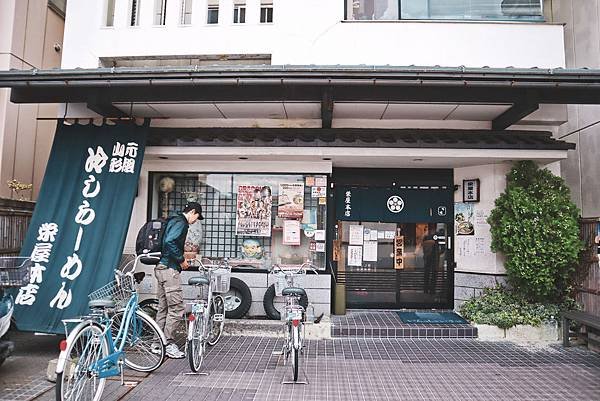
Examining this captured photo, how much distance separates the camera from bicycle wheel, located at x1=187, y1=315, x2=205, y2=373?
485cm

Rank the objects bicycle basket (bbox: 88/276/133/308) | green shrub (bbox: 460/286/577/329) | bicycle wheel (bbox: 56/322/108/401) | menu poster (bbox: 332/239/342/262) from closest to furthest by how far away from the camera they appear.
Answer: bicycle wheel (bbox: 56/322/108/401) < bicycle basket (bbox: 88/276/133/308) < green shrub (bbox: 460/286/577/329) < menu poster (bbox: 332/239/342/262)

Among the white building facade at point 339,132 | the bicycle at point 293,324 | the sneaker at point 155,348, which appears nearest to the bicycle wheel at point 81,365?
the sneaker at point 155,348

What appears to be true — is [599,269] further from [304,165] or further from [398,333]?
[304,165]

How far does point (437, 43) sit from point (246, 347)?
637 centimetres

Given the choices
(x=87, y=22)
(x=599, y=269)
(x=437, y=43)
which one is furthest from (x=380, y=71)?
(x=87, y=22)

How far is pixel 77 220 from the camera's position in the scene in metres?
6.26

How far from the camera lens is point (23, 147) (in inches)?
310

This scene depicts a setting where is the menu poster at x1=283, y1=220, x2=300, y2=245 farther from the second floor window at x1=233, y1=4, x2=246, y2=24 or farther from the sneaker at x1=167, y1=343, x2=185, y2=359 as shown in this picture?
the second floor window at x1=233, y1=4, x2=246, y2=24

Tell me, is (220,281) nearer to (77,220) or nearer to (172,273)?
(172,273)

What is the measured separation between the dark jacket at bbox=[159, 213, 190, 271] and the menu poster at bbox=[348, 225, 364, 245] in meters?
3.78

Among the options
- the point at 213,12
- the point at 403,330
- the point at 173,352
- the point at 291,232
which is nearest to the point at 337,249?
the point at 291,232

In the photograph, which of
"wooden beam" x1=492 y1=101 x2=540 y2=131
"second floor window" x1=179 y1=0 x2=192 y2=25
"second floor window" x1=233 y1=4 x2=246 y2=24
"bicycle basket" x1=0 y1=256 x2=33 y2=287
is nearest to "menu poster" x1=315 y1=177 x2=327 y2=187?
"wooden beam" x1=492 y1=101 x2=540 y2=131

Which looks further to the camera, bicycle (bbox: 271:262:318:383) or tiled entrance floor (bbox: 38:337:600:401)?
bicycle (bbox: 271:262:318:383)

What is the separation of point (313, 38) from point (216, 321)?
17.8 ft
